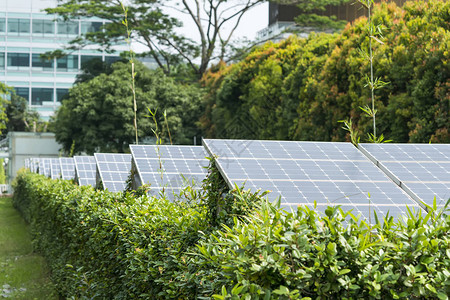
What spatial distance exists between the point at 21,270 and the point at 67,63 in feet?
190

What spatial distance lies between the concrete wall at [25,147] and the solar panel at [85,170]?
945 inches

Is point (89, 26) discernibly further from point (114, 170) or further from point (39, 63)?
point (114, 170)

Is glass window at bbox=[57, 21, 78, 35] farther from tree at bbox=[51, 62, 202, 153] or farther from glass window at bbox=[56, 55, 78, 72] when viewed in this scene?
tree at bbox=[51, 62, 202, 153]

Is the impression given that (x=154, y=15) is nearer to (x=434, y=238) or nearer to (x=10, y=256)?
(x=10, y=256)

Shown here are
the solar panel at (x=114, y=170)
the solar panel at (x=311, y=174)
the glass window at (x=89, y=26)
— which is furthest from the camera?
the glass window at (x=89, y=26)

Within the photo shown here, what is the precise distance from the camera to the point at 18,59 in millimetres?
63250

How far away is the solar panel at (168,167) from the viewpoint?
8.14 meters

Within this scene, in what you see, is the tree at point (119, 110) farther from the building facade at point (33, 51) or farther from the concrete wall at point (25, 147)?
the building facade at point (33, 51)

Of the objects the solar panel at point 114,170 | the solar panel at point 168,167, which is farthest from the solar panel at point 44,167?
the solar panel at point 168,167

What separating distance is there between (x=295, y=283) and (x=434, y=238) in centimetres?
82

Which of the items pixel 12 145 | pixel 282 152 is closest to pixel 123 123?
pixel 12 145

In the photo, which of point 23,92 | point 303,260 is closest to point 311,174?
point 303,260

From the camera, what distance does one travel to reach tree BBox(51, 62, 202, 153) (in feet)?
104

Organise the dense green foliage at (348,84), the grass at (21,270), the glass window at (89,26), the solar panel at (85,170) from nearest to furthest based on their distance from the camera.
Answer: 1. the grass at (21,270)
2. the dense green foliage at (348,84)
3. the solar panel at (85,170)
4. the glass window at (89,26)
